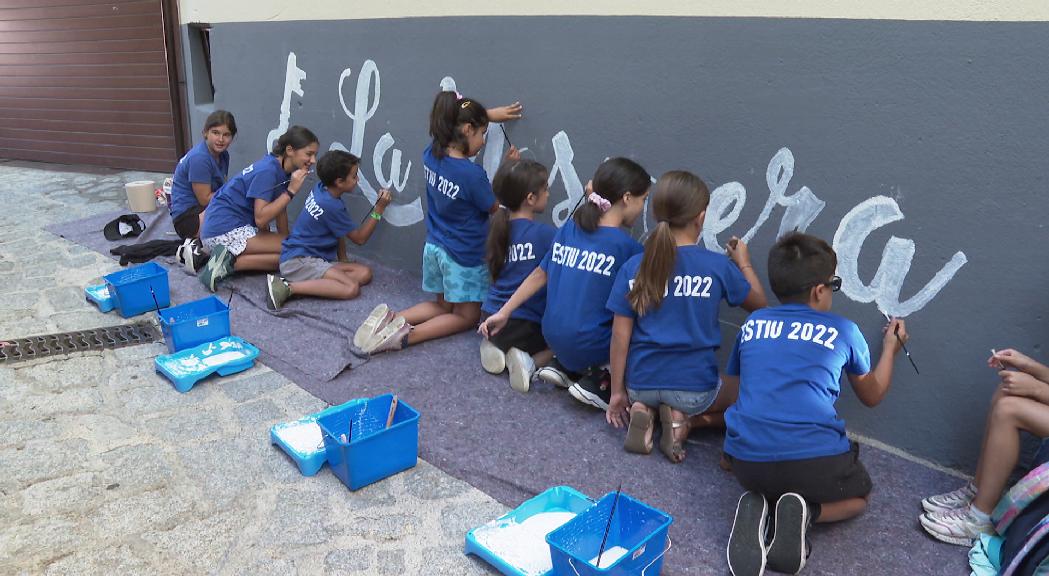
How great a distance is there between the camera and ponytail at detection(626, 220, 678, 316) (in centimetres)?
315

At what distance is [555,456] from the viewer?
3238 millimetres

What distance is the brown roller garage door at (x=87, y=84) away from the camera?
27.7ft

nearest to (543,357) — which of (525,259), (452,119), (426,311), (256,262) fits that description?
(525,259)

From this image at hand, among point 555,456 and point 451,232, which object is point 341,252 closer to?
point 451,232

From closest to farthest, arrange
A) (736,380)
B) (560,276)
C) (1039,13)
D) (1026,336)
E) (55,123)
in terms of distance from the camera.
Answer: (1039,13), (1026,336), (736,380), (560,276), (55,123)

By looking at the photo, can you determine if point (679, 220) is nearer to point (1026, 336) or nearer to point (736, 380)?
point (736, 380)

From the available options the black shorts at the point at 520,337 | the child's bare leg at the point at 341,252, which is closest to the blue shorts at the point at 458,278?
the black shorts at the point at 520,337

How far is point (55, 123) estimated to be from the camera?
31.7ft

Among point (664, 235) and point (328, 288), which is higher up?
point (664, 235)

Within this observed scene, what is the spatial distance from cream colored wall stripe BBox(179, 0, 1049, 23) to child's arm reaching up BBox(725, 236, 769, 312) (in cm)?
100

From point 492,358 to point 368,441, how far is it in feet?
3.82

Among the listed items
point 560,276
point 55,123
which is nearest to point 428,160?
point 560,276

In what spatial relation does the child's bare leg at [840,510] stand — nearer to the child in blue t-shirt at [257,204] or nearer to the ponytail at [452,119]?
the ponytail at [452,119]

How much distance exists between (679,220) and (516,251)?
3.65 feet
